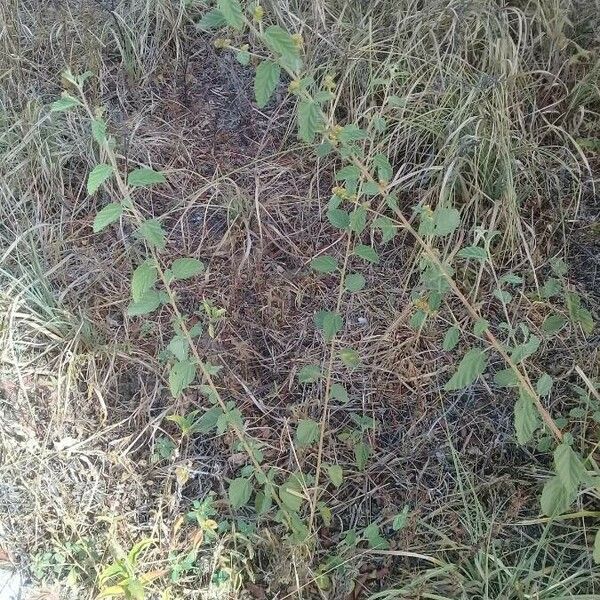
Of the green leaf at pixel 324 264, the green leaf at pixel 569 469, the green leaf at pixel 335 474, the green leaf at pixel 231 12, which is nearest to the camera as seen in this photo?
the green leaf at pixel 231 12

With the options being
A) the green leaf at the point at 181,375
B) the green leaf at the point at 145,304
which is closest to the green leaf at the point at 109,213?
the green leaf at the point at 145,304

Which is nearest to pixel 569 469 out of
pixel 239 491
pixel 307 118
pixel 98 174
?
pixel 239 491

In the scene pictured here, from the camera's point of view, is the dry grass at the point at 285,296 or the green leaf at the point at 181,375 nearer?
the green leaf at the point at 181,375

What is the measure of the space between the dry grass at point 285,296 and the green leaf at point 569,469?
29 cm

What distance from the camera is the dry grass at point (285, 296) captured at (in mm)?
1475

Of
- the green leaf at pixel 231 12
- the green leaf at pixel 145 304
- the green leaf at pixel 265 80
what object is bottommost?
the green leaf at pixel 145 304

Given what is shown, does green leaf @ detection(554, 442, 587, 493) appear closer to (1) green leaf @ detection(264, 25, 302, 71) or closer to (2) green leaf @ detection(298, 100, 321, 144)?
(2) green leaf @ detection(298, 100, 321, 144)

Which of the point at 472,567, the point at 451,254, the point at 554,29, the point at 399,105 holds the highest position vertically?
the point at 554,29

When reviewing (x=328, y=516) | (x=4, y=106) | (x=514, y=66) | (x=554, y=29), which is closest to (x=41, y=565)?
(x=328, y=516)

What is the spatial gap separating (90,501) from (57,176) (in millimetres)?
995

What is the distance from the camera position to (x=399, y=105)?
1.85 m

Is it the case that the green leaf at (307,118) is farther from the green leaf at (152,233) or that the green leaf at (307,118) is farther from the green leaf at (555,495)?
the green leaf at (555,495)

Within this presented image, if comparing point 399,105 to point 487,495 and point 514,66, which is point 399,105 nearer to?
point 514,66

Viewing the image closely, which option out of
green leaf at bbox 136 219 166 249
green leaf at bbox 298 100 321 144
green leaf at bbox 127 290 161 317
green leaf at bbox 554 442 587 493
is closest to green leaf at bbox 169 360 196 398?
green leaf at bbox 127 290 161 317
